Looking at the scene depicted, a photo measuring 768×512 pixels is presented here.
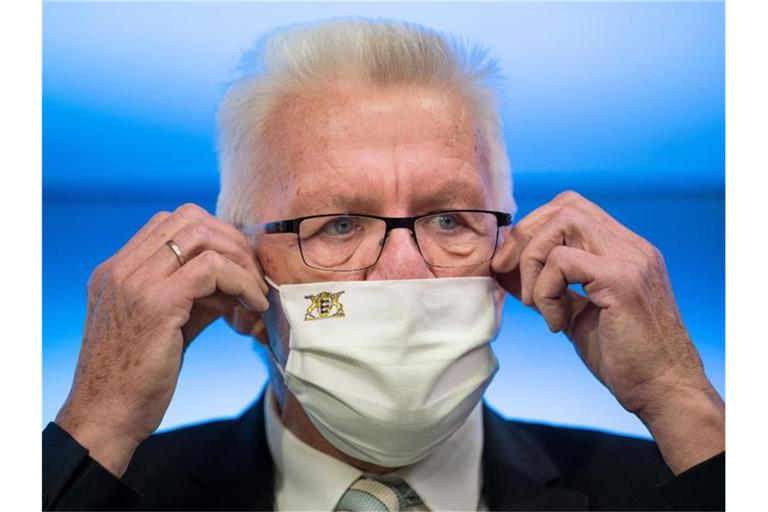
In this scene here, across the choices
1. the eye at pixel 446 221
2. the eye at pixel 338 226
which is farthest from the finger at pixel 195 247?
the eye at pixel 446 221

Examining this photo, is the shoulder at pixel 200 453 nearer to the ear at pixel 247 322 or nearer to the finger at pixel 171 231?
the ear at pixel 247 322

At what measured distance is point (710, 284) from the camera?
3352 millimetres

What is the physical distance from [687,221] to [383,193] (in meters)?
1.65

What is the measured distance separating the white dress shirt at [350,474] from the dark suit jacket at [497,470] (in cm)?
5

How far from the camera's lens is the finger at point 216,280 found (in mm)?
2141

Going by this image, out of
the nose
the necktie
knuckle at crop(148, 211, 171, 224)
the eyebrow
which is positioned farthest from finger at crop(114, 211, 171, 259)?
the necktie

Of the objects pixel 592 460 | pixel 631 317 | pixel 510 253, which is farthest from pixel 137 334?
pixel 592 460

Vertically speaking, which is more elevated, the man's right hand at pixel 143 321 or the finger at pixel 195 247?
the finger at pixel 195 247

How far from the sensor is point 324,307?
84.0 inches

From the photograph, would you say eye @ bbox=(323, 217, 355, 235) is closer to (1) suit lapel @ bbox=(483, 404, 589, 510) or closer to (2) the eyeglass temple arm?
(2) the eyeglass temple arm

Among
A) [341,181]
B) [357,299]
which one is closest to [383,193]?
[341,181]

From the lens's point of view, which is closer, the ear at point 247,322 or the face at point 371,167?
the face at point 371,167

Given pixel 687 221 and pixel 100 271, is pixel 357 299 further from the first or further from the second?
pixel 687 221

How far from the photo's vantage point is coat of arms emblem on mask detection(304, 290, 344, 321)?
2115 millimetres
